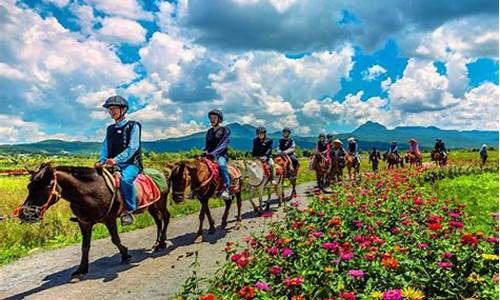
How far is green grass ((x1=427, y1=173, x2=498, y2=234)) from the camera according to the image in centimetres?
1005

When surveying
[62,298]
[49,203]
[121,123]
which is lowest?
[62,298]

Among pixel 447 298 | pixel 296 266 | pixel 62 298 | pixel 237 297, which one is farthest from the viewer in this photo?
pixel 62 298

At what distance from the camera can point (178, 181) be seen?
10.7m

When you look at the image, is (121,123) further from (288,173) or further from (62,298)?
(288,173)

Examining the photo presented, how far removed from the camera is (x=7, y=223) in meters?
13.0

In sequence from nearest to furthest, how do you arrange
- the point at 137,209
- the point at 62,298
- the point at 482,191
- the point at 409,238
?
the point at 409,238
the point at 62,298
the point at 137,209
the point at 482,191

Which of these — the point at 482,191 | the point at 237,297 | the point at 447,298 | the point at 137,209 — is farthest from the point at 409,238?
the point at 482,191

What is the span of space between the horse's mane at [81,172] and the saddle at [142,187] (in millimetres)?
254

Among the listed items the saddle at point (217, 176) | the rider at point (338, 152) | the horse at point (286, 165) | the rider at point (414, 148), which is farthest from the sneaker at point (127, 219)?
the rider at point (414, 148)

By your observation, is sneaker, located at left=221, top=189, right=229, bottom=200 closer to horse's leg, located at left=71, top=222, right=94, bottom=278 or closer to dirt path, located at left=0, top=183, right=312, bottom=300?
dirt path, located at left=0, top=183, right=312, bottom=300

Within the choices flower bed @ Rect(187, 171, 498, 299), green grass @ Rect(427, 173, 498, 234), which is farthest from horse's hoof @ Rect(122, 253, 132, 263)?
green grass @ Rect(427, 173, 498, 234)

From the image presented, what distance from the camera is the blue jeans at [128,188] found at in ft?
30.1

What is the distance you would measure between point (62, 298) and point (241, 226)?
6026 millimetres

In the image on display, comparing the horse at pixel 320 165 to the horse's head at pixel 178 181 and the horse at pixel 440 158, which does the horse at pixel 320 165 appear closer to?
the horse's head at pixel 178 181
